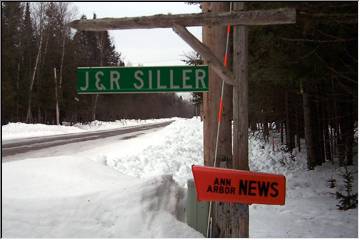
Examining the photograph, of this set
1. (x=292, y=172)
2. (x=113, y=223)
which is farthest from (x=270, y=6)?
(x=292, y=172)

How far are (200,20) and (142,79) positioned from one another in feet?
2.62

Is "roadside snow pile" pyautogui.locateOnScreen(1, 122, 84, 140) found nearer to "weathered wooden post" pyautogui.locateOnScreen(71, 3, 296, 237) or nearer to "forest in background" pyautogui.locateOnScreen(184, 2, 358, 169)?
"forest in background" pyautogui.locateOnScreen(184, 2, 358, 169)

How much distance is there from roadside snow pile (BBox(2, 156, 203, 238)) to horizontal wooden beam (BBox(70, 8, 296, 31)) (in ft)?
7.77

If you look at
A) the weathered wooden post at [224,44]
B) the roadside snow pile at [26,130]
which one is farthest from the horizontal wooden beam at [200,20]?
the roadside snow pile at [26,130]

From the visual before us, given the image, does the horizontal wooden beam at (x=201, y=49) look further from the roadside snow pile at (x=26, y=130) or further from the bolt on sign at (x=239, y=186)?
the roadside snow pile at (x=26, y=130)

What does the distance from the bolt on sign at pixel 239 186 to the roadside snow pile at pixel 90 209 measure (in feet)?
4.54

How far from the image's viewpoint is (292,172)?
12422mm

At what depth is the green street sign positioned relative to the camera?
3.94m

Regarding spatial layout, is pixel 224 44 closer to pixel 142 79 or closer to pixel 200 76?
pixel 200 76

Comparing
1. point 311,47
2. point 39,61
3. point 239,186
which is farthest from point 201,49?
point 39,61

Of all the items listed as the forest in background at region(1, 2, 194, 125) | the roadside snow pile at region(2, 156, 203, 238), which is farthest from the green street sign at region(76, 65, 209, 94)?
the forest in background at region(1, 2, 194, 125)

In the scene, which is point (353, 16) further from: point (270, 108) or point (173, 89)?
point (270, 108)

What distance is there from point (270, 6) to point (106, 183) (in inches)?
145

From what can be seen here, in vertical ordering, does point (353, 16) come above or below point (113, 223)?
above
